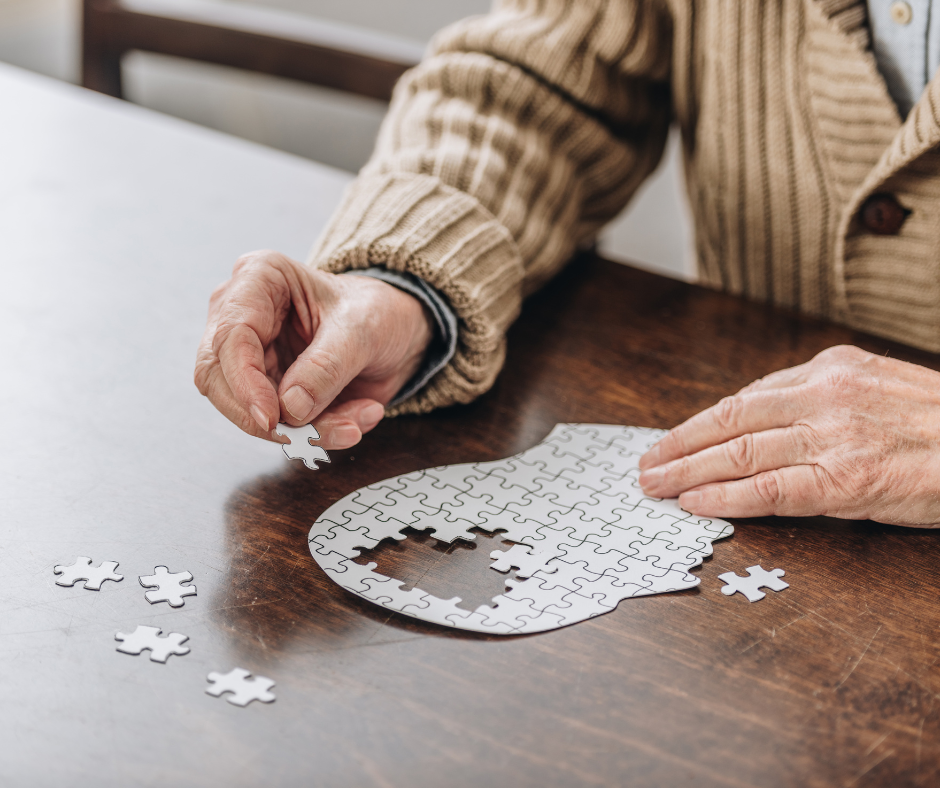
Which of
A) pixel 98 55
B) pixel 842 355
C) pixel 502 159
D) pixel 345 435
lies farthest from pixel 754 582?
pixel 98 55

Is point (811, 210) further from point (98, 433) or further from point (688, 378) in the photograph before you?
point (98, 433)

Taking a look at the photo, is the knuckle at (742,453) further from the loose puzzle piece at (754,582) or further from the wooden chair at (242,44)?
the wooden chair at (242,44)

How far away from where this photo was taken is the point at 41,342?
119 cm

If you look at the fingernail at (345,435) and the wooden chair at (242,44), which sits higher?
the wooden chair at (242,44)

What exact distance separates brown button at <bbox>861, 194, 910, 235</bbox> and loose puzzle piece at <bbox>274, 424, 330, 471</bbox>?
32.9 inches

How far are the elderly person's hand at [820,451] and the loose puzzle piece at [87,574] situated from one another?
556 mm

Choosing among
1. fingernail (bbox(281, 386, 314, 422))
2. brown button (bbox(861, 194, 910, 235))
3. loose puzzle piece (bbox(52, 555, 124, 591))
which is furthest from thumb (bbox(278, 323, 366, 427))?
brown button (bbox(861, 194, 910, 235))

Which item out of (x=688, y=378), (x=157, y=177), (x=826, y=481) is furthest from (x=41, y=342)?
(x=826, y=481)

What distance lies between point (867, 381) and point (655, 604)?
363 mm

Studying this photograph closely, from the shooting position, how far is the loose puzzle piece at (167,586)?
0.80 meters

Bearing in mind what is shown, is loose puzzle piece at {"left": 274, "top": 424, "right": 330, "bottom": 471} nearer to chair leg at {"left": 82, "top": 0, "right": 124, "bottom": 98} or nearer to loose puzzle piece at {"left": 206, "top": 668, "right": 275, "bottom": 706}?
loose puzzle piece at {"left": 206, "top": 668, "right": 275, "bottom": 706}

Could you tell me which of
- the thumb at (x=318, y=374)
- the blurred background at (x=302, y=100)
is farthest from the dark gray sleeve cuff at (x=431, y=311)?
the blurred background at (x=302, y=100)

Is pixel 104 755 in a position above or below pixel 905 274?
below

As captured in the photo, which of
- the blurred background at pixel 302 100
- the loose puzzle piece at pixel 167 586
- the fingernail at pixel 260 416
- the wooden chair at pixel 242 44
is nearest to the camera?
the loose puzzle piece at pixel 167 586
